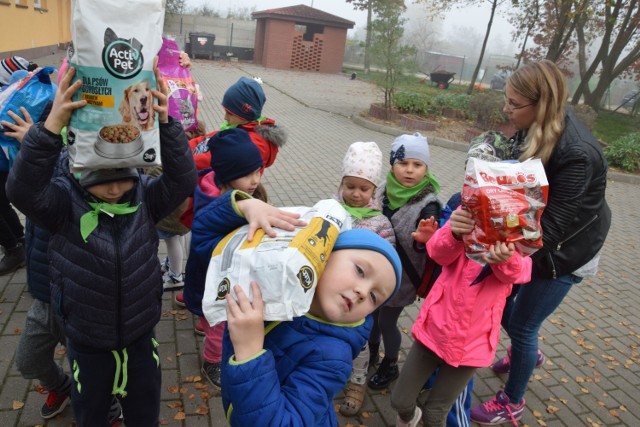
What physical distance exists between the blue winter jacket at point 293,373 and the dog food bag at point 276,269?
0.19m

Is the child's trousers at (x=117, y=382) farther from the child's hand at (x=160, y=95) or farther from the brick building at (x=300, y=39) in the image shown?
the brick building at (x=300, y=39)

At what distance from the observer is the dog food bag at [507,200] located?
181 cm

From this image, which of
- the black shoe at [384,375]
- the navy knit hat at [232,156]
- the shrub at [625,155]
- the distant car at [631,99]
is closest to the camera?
the navy knit hat at [232,156]

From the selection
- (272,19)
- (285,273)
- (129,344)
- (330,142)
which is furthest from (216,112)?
(272,19)

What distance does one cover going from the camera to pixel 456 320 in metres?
2.38

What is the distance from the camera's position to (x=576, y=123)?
2408mm

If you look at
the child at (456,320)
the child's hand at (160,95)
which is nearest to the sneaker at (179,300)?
the child at (456,320)

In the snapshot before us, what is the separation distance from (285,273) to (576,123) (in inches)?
80.0

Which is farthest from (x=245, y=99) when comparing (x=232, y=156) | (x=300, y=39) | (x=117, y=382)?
(x=300, y=39)

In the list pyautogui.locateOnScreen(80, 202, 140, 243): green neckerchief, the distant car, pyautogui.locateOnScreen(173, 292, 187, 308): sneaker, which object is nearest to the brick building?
the distant car

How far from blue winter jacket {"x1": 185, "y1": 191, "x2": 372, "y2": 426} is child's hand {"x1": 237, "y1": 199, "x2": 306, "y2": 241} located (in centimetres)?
13

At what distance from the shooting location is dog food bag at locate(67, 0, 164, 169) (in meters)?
1.47

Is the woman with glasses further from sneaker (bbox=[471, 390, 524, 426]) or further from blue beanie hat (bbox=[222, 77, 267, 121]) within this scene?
blue beanie hat (bbox=[222, 77, 267, 121])

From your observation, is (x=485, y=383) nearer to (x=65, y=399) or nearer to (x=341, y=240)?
(x=341, y=240)
